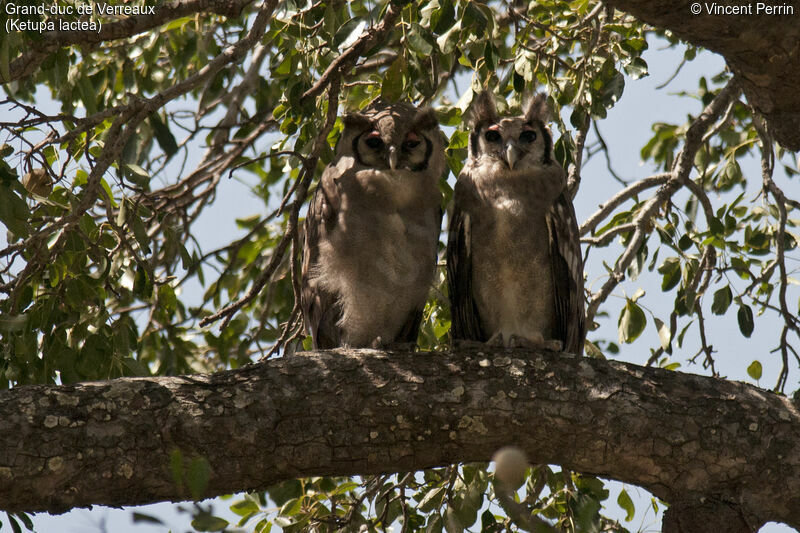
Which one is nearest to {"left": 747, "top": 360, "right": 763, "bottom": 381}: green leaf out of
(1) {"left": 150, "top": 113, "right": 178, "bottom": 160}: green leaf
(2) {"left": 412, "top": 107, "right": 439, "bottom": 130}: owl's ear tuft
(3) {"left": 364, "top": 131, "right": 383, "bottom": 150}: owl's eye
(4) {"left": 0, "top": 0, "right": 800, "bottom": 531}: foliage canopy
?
(4) {"left": 0, "top": 0, "right": 800, "bottom": 531}: foliage canopy

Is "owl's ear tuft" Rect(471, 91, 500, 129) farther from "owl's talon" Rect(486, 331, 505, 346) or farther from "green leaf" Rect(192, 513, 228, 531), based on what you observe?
"green leaf" Rect(192, 513, 228, 531)

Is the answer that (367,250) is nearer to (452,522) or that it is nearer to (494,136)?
(494,136)

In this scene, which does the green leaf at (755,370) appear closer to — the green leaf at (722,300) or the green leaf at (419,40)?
the green leaf at (722,300)

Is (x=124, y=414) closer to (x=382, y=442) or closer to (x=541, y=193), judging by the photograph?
(x=382, y=442)

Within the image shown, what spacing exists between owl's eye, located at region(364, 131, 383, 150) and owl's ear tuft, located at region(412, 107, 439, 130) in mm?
170

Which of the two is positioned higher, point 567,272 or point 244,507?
point 567,272

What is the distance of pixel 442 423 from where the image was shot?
2.86 metres

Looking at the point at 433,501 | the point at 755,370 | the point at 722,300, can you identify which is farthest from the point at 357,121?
the point at 755,370

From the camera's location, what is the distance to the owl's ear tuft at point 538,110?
13.9 ft

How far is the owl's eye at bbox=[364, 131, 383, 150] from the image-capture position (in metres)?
4.06

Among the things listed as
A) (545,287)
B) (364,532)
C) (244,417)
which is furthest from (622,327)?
(244,417)

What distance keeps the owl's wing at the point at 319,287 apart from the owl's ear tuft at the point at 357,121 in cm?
23

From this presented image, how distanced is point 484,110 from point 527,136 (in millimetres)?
242

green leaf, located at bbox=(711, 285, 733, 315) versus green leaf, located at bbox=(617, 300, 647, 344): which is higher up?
green leaf, located at bbox=(711, 285, 733, 315)
